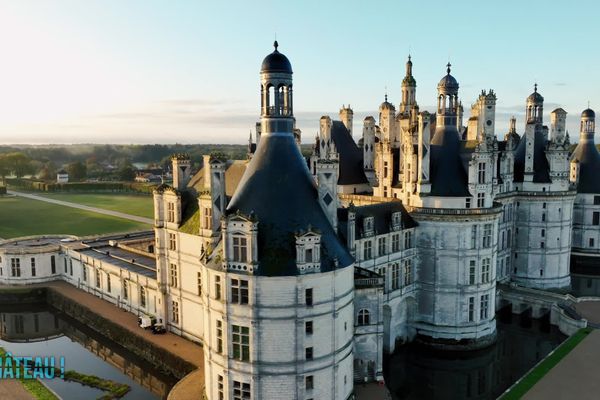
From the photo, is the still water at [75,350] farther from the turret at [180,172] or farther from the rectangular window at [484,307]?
the rectangular window at [484,307]

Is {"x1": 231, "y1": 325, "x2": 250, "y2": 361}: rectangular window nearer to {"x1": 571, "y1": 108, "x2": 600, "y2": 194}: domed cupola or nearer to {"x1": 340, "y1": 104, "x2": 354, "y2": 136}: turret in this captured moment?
{"x1": 340, "y1": 104, "x2": 354, "y2": 136}: turret

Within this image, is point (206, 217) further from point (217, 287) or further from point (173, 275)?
point (217, 287)

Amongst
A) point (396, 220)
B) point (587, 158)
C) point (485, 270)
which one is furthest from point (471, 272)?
point (587, 158)

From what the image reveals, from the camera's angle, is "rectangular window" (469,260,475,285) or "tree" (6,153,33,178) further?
"tree" (6,153,33,178)

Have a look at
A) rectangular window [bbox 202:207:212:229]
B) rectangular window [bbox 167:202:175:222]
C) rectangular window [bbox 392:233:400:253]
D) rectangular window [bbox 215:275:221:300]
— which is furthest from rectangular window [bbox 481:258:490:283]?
rectangular window [bbox 167:202:175:222]

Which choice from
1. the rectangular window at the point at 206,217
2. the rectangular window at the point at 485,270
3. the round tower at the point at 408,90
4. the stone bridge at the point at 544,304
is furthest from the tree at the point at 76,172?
the rectangular window at the point at 485,270

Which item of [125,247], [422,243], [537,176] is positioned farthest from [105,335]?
[537,176]
